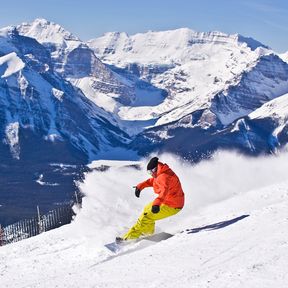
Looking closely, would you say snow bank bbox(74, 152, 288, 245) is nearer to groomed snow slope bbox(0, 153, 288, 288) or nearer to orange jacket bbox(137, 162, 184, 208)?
groomed snow slope bbox(0, 153, 288, 288)

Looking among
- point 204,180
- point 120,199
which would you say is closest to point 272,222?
point 120,199

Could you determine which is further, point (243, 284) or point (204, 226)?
point (204, 226)

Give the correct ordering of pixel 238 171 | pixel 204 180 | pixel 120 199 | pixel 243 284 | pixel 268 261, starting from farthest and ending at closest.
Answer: pixel 238 171 < pixel 204 180 < pixel 120 199 < pixel 268 261 < pixel 243 284

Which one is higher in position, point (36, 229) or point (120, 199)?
point (120, 199)

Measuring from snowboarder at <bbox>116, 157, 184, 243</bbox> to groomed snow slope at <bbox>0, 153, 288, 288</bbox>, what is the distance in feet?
2.27

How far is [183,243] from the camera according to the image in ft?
60.0

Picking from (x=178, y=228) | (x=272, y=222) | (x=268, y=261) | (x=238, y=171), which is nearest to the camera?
(x=268, y=261)

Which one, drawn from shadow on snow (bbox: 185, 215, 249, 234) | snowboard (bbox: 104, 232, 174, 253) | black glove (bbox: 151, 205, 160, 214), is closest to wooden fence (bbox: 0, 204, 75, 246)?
snowboard (bbox: 104, 232, 174, 253)

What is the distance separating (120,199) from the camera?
25.0 m

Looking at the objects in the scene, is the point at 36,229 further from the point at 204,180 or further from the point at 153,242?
the point at 153,242

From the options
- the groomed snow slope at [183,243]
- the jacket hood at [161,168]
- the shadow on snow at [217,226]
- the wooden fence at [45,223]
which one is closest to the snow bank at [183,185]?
the groomed snow slope at [183,243]

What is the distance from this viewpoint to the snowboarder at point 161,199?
1980cm

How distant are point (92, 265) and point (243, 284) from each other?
21.3 ft

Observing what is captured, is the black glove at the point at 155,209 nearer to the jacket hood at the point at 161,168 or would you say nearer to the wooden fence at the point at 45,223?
the jacket hood at the point at 161,168
